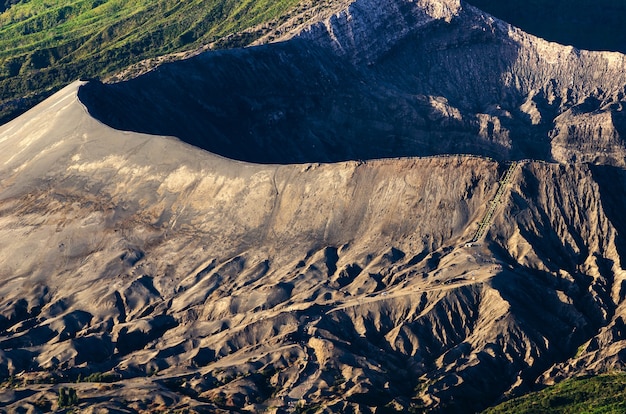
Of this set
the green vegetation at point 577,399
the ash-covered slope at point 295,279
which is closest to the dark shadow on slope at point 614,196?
the ash-covered slope at point 295,279

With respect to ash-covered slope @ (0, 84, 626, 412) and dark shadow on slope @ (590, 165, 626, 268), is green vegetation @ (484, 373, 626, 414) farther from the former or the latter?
dark shadow on slope @ (590, 165, 626, 268)

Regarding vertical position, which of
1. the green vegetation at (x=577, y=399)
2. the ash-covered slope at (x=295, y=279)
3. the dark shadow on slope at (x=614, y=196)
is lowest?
the green vegetation at (x=577, y=399)

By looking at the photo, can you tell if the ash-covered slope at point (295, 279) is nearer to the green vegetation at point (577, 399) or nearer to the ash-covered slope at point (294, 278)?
the ash-covered slope at point (294, 278)

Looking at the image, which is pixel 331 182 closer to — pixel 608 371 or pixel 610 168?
pixel 610 168

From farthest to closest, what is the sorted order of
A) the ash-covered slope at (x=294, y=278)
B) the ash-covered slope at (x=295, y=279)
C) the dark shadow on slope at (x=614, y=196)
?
1. the dark shadow on slope at (x=614, y=196)
2. the ash-covered slope at (x=295, y=279)
3. the ash-covered slope at (x=294, y=278)

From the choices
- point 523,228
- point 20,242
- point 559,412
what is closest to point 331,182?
point 523,228

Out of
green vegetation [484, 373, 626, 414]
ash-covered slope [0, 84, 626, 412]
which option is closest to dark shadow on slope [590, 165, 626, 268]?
ash-covered slope [0, 84, 626, 412]

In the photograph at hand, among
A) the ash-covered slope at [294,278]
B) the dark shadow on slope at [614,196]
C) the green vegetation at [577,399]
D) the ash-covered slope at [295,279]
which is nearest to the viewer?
the green vegetation at [577,399]
